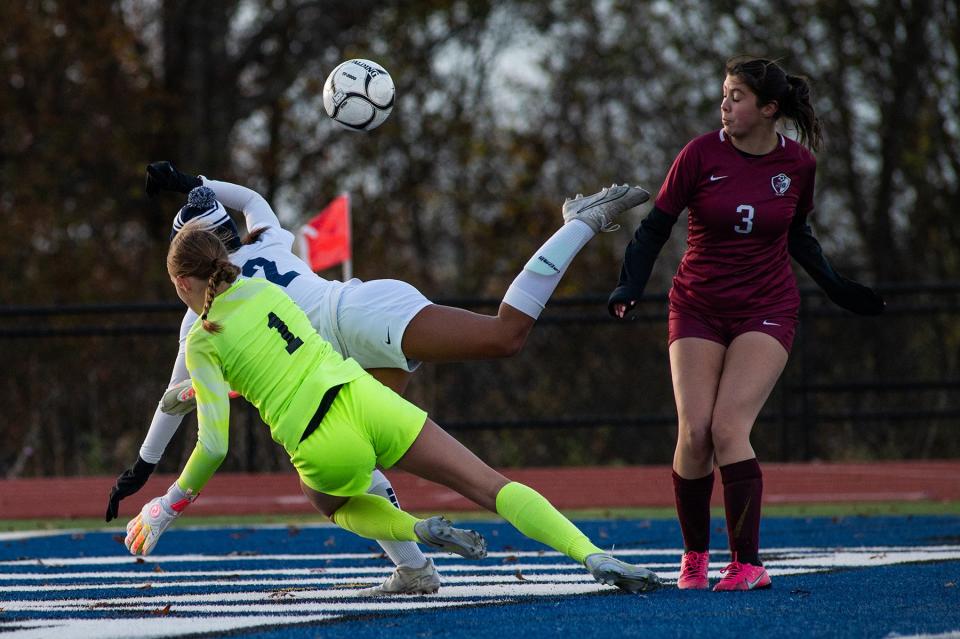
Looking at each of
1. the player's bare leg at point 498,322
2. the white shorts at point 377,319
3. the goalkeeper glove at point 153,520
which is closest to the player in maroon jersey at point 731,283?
the player's bare leg at point 498,322

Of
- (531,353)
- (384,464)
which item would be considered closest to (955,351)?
(531,353)

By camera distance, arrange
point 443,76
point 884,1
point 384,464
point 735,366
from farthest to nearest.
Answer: point 443,76 < point 884,1 < point 735,366 < point 384,464

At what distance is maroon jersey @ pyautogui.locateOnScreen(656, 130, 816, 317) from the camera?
232 inches

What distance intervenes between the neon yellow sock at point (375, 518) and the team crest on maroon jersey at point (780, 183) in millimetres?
1971

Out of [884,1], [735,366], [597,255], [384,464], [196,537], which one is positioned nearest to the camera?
[384,464]

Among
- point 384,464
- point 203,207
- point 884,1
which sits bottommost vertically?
point 384,464

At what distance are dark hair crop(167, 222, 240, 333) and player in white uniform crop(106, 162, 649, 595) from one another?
2.04 ft

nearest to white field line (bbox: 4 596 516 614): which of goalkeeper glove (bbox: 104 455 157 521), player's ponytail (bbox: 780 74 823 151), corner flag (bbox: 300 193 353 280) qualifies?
goalkeeper glove (bbox: 104 455 157 521)

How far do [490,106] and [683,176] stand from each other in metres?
17.8

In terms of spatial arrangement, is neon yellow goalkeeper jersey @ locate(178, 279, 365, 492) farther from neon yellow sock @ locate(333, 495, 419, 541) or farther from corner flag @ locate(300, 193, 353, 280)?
corner flag @ locate(300, 193, 353, 280)

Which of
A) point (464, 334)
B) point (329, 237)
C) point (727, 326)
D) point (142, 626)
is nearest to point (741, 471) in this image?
point (727, 326)

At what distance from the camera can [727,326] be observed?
19.5ft

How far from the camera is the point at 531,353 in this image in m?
14.4

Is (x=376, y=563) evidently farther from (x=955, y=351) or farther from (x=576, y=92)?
(x=576, y=92)
